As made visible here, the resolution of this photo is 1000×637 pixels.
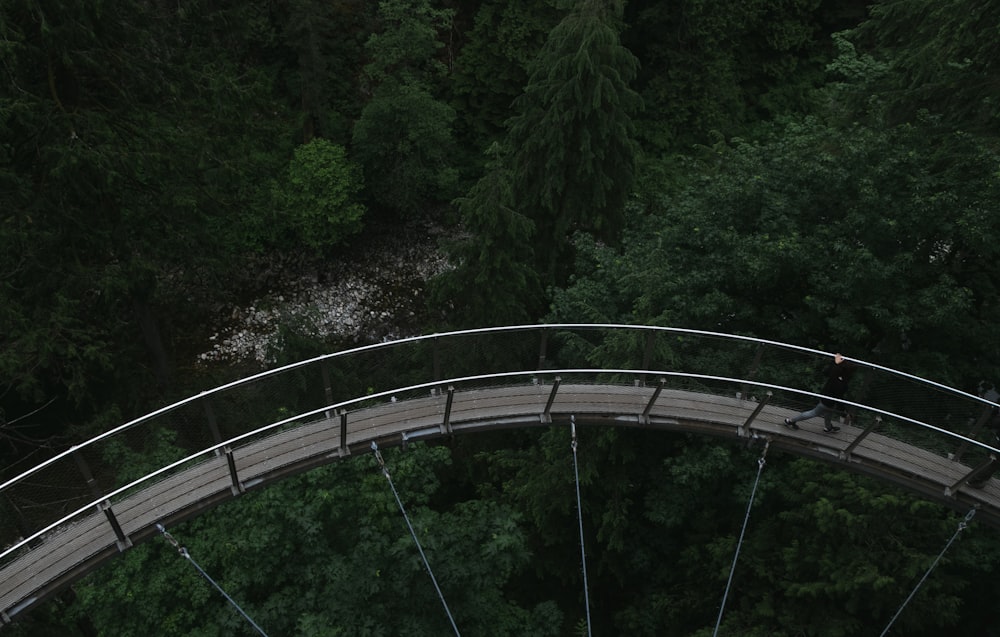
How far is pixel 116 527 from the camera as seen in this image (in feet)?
31.3

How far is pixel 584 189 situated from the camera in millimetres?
18297

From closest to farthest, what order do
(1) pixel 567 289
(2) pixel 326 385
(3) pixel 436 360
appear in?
(2) pixel 326 385 → (3) pixel 436 360 → (1) pixel 567 289

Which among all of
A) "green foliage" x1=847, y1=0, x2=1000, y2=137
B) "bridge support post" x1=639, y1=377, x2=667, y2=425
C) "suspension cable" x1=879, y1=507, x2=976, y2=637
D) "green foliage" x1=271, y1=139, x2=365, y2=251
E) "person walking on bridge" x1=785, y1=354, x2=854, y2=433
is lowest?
"green foliage" x1=271, y1=139, x2=365, y2=251

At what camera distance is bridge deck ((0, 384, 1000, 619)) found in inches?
387

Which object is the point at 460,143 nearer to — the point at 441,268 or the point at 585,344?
the point at 441,268

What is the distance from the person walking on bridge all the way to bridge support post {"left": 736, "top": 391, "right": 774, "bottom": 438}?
60cm

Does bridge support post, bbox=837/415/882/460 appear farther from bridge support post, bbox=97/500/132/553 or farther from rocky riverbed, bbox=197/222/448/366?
rocky riverbed, bbox=197/222/448/366

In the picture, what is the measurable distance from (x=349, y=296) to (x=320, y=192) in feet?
13.1

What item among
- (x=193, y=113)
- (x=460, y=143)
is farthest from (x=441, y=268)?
(x=193, y=113)

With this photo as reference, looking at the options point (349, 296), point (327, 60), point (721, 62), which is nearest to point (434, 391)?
point (349, 296)

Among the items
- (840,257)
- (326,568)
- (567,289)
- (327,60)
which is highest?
(840,257)

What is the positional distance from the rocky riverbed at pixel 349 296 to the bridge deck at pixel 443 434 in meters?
13.1

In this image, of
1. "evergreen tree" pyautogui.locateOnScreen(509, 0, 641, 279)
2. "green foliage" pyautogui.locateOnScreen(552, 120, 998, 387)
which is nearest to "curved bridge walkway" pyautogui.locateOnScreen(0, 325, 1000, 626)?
"green foliage" pyautogui.locateOnScreen(552, 120, 998, 387)

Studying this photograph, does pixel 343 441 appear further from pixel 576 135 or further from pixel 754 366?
pixel 576 135
